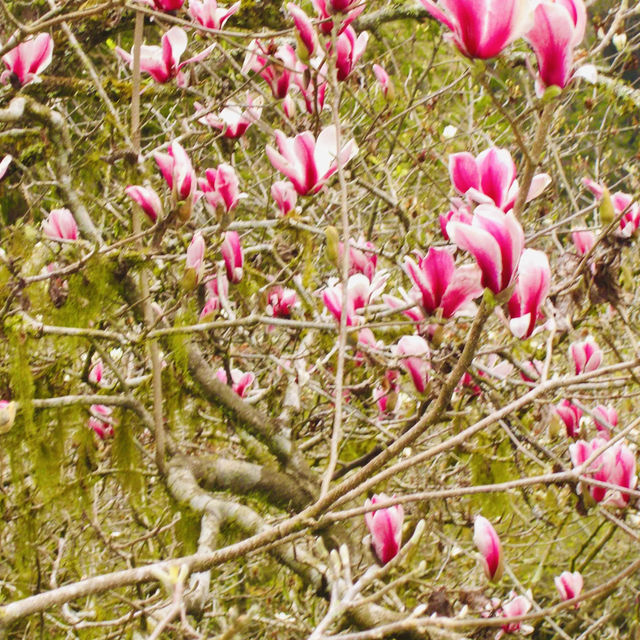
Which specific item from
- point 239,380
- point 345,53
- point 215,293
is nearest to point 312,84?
point 345,53

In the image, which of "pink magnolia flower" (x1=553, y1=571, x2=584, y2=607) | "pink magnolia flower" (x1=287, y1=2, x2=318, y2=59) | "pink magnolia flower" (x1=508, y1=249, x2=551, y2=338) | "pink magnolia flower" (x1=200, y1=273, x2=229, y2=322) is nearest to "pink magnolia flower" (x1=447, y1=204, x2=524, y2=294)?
"pink magnolia flower" (x1=508, y1=249, x2=551, y2=338)

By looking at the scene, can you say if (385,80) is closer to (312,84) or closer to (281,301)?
(312,84)

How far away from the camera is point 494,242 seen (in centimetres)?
64

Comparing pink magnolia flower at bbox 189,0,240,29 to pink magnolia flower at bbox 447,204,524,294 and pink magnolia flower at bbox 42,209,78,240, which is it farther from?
pink magnolia flower at bbox 447,204,524,294

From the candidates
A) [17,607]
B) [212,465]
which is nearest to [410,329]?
[212,465]

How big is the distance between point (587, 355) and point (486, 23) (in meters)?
0.91

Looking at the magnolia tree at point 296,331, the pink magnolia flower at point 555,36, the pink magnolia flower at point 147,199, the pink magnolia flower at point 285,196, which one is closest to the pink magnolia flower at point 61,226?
the magnolia tree at point 296,331

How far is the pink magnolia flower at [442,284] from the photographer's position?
86 cm

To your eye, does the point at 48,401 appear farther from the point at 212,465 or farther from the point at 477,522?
the point at 477,522

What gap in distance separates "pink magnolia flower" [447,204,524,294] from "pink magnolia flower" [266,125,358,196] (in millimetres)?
468

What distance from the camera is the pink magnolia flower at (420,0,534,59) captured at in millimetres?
634

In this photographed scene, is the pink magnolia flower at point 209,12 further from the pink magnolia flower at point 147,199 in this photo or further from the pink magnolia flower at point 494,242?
the pink magnolia flower at point 494,242

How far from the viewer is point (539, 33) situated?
0.65 meters

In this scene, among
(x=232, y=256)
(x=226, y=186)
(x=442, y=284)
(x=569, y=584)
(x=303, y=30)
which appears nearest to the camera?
(x=442, y=284)
